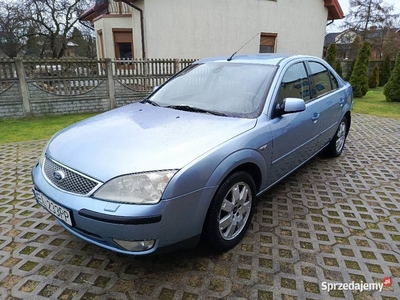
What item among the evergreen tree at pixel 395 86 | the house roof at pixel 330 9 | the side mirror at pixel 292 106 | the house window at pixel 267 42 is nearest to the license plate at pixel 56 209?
the side mirror at pixel 292 106

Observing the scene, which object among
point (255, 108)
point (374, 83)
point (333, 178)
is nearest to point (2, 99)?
point (255, 108)

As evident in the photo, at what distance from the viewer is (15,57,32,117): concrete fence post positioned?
7270 mm

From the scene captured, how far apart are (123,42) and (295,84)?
11.2m

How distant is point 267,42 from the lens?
13.8 m

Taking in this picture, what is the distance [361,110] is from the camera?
9109 millimetres

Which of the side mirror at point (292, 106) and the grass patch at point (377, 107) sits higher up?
the side mirror at point (292, 106)

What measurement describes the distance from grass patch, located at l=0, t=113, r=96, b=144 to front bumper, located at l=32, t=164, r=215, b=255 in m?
4.68

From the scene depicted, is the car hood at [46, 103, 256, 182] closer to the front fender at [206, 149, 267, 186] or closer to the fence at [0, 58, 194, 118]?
the front fender at [206, 149, 267, 186]

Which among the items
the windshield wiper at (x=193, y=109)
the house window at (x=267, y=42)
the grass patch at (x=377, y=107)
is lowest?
the grass patch at (x=377, y=107)

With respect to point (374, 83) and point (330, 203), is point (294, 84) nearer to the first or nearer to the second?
point (330, 203)

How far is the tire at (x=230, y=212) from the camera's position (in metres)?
2.16

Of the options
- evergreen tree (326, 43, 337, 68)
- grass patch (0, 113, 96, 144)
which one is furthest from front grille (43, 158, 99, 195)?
evergreen tree (326, 43, 337, 68)

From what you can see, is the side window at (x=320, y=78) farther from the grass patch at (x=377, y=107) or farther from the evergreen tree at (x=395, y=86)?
the evergreen tree at (x=395, y=86)

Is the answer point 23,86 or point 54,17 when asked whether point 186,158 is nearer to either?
point 23,86
